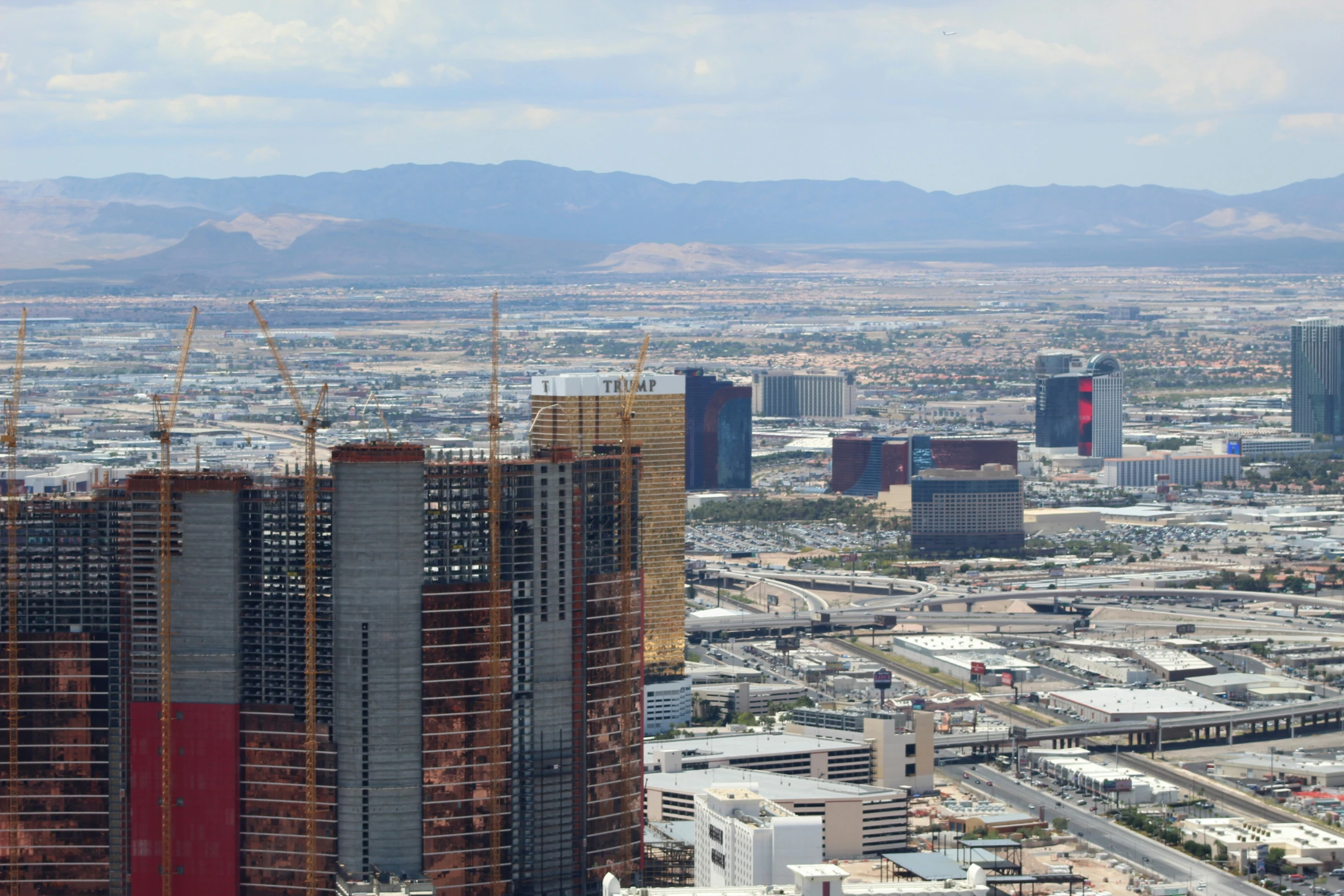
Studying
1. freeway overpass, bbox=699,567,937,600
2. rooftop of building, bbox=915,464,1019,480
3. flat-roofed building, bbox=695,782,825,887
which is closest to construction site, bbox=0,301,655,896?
flat-roofed building, bbox=695,782,825,887

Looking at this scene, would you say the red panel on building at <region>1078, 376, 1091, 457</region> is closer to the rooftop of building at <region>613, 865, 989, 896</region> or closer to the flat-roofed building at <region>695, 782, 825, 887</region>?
the flat-roofed building at <region>695, 782, 825, 887</region>

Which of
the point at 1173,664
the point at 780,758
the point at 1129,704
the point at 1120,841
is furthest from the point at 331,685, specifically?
the point at 1173,664

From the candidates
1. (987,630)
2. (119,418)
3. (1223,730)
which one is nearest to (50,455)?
(119,418)

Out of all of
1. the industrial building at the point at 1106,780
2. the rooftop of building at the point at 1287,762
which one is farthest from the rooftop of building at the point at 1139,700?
the industrial building at the point at 1106,780

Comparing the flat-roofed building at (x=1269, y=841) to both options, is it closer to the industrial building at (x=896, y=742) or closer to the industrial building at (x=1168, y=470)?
the industrial building at (x=896, y=742)

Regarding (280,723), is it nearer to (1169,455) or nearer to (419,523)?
(419,523)

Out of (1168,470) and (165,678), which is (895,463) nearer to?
(1168,470)
